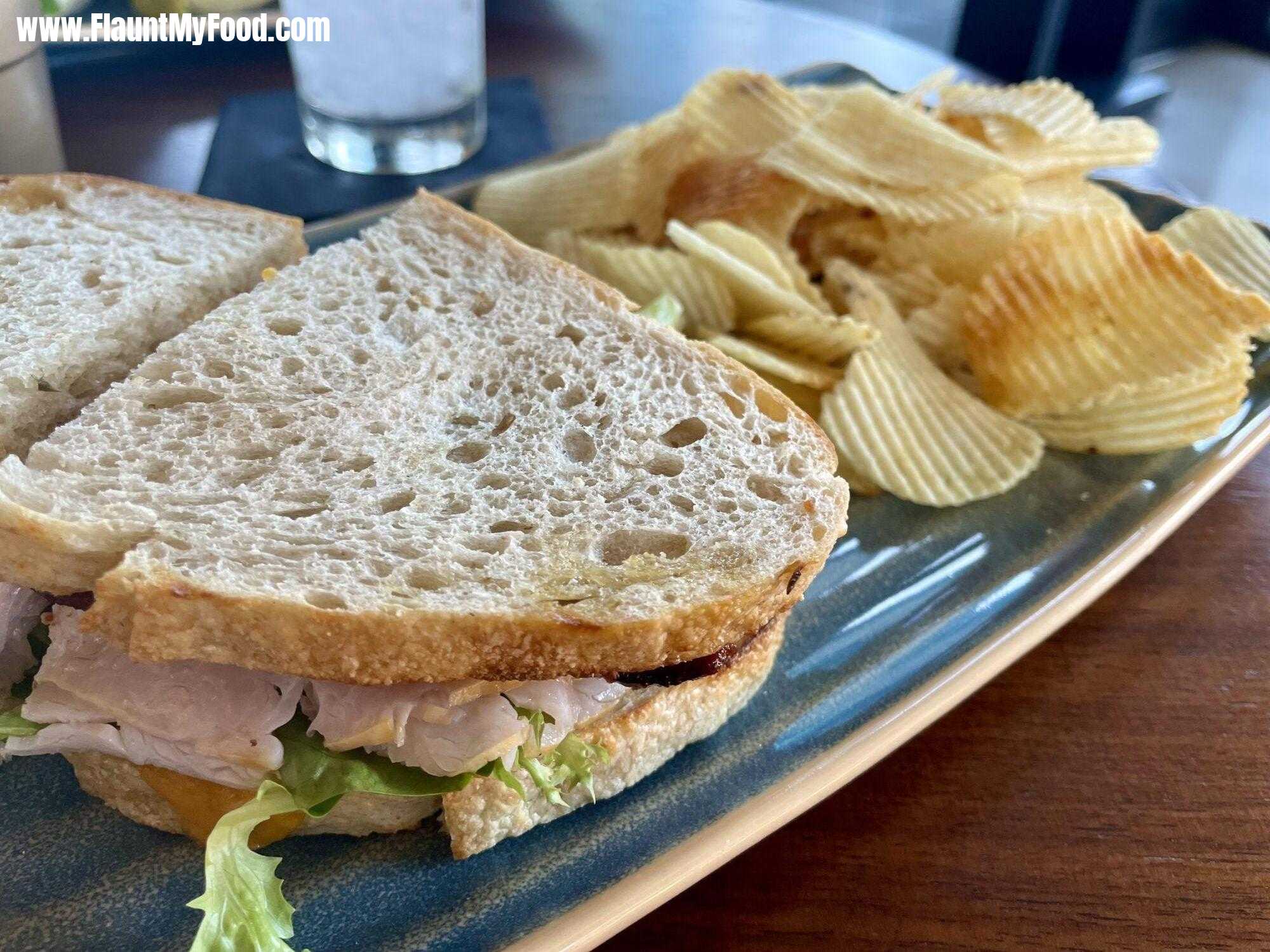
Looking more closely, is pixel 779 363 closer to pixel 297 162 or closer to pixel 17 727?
pixel 17 727

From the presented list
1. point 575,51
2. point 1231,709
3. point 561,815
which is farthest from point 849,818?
point 575,51

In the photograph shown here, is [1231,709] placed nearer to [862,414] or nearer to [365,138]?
[862,414]

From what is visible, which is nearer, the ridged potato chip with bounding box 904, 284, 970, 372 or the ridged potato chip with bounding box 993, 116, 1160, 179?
the ridged potato chip with bounding box 904, 284, 970, 372

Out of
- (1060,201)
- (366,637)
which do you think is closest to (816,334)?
(1060,201)

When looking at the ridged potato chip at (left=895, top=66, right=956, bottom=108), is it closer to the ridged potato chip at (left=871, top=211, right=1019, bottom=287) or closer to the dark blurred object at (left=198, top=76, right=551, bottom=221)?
the ridged potato chip at (left=871, top=211, right=1019, bottom=287)

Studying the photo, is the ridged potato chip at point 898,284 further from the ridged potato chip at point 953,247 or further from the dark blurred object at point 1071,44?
the dark blurred object at point 1071,44

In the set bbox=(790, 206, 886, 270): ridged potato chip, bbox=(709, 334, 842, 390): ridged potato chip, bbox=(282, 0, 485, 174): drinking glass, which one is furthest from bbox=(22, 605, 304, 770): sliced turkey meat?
bbox=(282, 0, 485, 174): drinking glass
